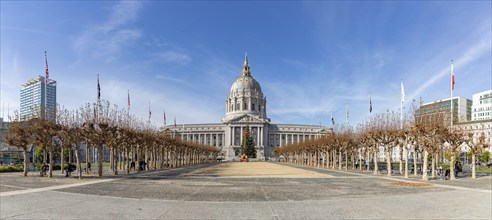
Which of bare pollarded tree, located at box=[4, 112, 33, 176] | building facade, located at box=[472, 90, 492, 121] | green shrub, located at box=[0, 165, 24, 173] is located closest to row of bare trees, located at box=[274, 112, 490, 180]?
bare pollarded tree, located at box=[4, 112, 33, 176]

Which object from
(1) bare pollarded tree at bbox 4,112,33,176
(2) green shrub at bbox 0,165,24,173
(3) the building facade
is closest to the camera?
(1) bare pollarded tree at bbox 4,112,33,176

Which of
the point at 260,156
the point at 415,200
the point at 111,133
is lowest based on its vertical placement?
the point at 260,156

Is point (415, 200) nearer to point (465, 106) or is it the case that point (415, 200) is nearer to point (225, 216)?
point (225, 216)

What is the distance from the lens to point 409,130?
47469 millimetres

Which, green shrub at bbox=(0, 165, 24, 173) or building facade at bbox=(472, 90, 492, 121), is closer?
green shrub at bbox=(0, 165, 24, 173)

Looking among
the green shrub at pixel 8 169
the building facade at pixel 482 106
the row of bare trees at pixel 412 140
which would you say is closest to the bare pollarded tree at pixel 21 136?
the green shrub at pixel 8 169


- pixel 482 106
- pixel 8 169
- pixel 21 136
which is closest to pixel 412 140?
pixel 21 136

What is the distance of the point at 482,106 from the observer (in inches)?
6324

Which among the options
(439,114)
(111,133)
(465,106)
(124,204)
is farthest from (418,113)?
(465,106)

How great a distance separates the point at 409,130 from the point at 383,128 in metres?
7.98

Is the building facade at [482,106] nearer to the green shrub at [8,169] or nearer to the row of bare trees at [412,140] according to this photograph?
the row of bare trees at [412,140]

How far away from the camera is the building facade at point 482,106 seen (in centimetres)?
15675

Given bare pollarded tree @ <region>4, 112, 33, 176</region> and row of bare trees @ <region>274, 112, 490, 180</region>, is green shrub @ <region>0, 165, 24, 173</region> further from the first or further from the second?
row of bare trees @ <region>274, 112, 490, 180</region>

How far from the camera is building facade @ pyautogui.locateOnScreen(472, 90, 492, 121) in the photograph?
157m
